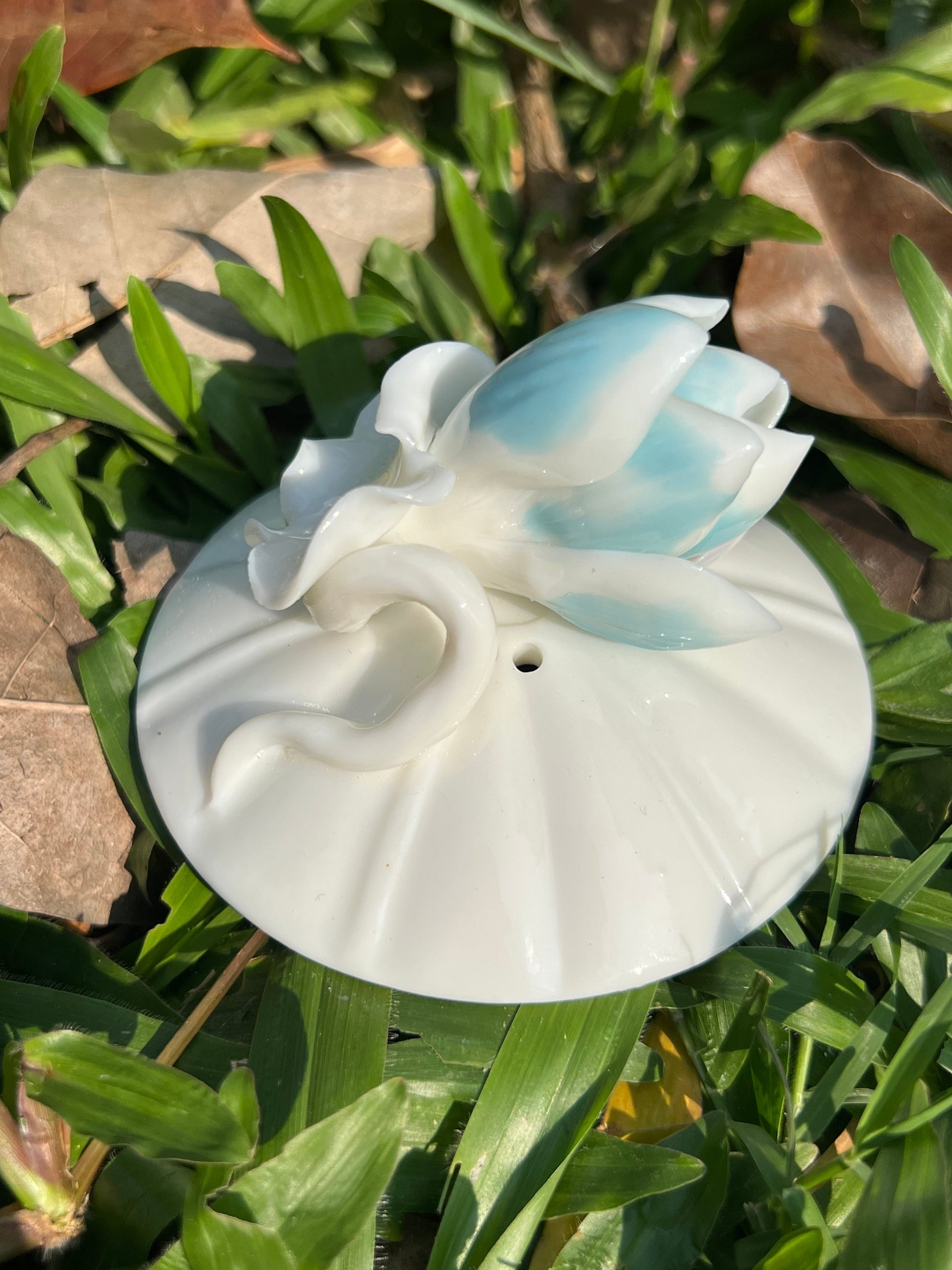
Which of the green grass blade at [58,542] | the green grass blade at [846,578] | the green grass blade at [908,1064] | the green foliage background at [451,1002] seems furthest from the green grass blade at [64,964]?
the green grass blade at [846,578]

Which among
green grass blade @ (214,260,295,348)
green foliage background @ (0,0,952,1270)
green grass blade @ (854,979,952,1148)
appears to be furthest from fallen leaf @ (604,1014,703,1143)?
green grass blade @ (214,260,295,348)

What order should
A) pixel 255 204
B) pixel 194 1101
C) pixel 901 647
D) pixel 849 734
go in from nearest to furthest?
pixel 194 1101
pixel 849 734
pixel 901 647
pixel 255 204

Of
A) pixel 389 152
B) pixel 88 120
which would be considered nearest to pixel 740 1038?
pixel 389 152

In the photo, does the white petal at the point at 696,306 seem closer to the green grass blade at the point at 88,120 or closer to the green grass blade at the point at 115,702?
the green grass blade at the point at 115,702

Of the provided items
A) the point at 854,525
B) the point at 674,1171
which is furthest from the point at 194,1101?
the point at 854,525

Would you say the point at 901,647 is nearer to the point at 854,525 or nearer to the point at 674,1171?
the point at 854,525
